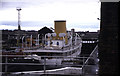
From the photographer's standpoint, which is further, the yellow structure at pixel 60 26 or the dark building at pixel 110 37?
the yellow structure at pixel 60 26

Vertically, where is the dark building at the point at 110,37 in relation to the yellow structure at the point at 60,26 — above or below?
below

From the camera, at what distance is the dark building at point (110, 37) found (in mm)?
3395

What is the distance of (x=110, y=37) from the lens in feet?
11.3

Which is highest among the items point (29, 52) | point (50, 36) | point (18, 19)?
point (18, 19)

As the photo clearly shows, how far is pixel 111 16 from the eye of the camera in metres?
3.40

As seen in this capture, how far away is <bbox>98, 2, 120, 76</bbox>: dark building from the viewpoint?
3.39 metres

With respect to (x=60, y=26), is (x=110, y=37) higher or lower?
lower

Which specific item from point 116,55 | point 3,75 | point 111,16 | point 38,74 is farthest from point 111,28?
point 3,75

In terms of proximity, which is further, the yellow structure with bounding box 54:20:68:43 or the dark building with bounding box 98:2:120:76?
the yellow structure with bounding box 54:20:68:43

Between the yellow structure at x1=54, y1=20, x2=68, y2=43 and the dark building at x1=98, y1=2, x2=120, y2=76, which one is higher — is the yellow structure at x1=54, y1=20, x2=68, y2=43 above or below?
above

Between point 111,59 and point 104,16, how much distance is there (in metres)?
0.73

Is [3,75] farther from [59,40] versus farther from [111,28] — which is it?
[59,40]

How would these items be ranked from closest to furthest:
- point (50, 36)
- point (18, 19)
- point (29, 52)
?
1. point (29, 52)
2. point (50, 36)
3. point (18, 19)

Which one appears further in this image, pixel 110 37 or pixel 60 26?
pixel 60 26
